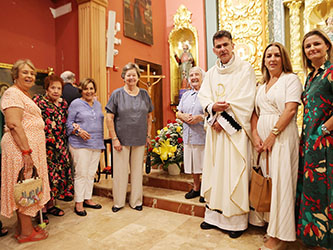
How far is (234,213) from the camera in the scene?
2.42 m

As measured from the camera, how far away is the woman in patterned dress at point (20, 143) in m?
2.38

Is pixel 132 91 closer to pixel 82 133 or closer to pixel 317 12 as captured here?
pixel 82 133

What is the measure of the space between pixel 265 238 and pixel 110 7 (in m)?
5.57

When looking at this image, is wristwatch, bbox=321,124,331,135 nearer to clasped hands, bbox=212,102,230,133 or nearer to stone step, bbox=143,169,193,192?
clasped hands, bbox=212,102,230,133

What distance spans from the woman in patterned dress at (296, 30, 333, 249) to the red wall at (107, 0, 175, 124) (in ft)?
14.3

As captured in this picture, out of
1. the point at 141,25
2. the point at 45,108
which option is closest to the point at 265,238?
the point at 45,108

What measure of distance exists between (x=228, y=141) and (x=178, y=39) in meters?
6.19

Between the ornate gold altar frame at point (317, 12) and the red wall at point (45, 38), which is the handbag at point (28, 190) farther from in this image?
the ornate gold altar frame at point (317, 12)

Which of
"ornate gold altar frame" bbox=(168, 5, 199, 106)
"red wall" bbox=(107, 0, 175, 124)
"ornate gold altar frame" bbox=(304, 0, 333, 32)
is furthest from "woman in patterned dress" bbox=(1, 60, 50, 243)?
"ornate gold altar frame" bbox=(304, 0, 333, 32)

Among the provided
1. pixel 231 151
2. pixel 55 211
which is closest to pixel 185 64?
pixel 231 151

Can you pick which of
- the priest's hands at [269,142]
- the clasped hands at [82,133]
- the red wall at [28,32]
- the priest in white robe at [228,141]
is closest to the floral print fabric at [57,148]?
the clasped hands at [82,133]

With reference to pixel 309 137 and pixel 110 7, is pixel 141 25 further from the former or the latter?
pixel 309 137

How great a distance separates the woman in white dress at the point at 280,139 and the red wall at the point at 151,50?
406 cm

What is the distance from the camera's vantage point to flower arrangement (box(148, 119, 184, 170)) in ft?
12.5
